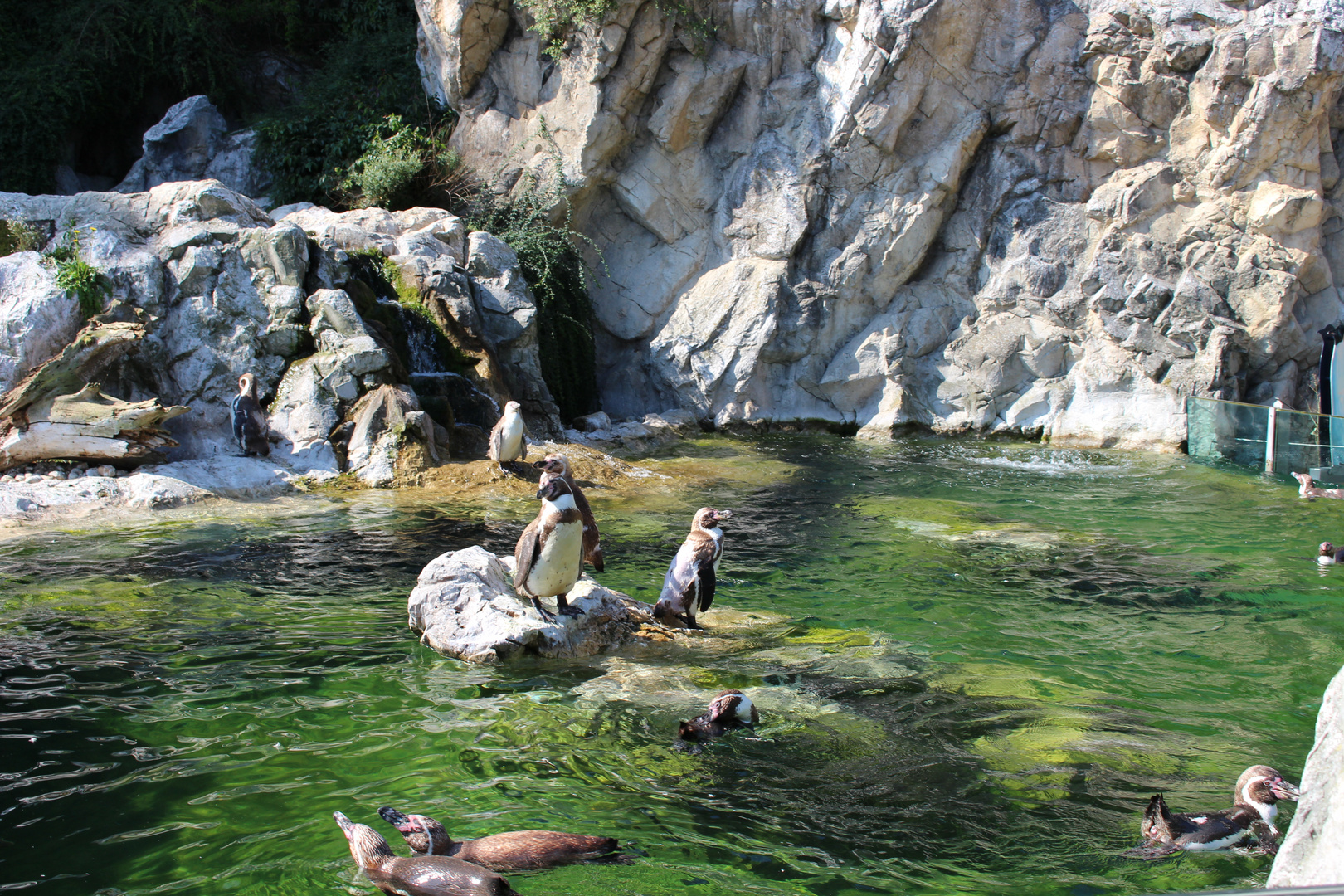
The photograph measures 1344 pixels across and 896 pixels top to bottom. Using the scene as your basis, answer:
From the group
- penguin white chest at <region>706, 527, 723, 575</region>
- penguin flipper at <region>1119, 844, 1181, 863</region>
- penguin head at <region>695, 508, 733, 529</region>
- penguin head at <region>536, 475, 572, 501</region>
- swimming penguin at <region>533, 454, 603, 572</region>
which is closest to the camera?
penguin flipper at <region>1119, 844, 1181, 863</region>

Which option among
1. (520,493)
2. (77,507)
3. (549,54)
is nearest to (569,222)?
(549,54)

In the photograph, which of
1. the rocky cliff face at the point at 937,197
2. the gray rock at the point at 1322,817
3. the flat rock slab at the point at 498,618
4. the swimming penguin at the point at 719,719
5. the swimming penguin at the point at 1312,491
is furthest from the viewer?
the rocky cliff face at the point at 937,197

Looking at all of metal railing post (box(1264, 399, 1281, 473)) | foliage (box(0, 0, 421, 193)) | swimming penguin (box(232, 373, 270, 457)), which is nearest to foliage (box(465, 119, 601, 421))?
foliage (box(0, 0, 421, 193))

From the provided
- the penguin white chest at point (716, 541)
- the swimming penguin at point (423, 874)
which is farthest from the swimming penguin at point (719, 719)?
the penguin white chest at point (716, 541)

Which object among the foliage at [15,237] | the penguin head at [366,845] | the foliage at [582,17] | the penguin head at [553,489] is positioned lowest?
the penguin head at [366,845]

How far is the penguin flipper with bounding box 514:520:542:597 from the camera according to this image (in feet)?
19.0

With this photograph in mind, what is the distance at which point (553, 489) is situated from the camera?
5.97 metres

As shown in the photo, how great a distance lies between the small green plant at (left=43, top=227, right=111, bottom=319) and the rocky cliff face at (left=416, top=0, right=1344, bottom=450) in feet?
31.5

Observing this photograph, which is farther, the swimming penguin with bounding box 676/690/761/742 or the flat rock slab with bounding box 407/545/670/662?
the flat rock slab with bounding box 407/545/670/662

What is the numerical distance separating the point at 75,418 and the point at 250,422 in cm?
174

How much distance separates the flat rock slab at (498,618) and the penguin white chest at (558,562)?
18 centimetres

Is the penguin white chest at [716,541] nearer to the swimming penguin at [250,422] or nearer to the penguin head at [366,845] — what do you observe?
the penguin head at [366,845]

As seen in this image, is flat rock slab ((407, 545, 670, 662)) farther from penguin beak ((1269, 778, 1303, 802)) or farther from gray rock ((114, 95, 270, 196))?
gray rock ((114, 95, 270, 196))

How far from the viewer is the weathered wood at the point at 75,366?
32.6 ft
